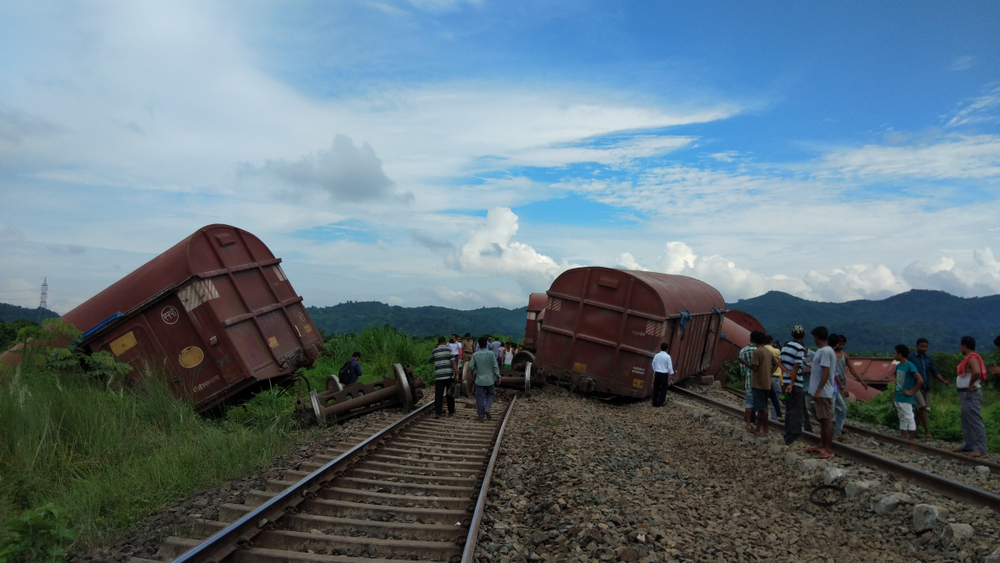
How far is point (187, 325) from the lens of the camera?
965cm

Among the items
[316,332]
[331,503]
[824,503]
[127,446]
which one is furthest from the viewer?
[316,332]

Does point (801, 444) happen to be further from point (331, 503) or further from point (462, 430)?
point (331, 503)

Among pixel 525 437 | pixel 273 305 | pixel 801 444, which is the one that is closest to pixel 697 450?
pixel 801 444

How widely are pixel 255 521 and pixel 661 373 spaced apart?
9871 mm

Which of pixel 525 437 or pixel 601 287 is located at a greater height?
pixel 601 287

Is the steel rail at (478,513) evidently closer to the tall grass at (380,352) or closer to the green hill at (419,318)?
the tall grass at (380,352)

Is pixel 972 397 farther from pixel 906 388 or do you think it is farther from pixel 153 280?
pixel 153 280

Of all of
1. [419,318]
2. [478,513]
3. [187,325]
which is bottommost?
[419,318]

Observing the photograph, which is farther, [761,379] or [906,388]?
[906,388]

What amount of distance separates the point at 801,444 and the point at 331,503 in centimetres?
671

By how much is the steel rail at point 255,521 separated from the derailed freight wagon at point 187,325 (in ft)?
14.4

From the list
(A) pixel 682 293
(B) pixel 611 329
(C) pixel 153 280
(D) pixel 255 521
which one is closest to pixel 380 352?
(B) pixel 611 329

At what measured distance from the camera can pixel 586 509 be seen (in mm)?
5418

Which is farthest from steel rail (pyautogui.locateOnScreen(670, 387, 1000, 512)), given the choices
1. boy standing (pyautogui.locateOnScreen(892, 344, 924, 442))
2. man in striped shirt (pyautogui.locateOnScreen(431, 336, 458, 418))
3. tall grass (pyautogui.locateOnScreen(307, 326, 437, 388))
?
tall grass (pyautogui.locateOnScreen(307, 326, 437, 388))
